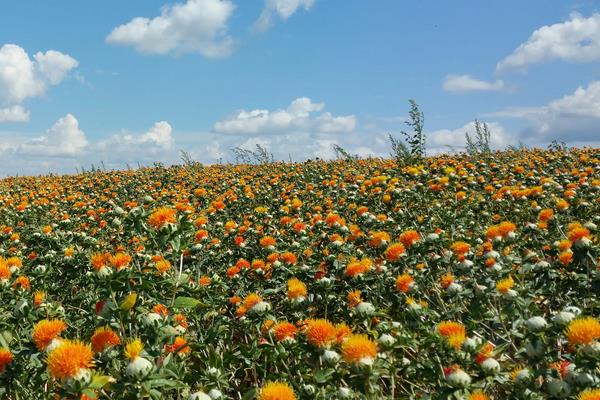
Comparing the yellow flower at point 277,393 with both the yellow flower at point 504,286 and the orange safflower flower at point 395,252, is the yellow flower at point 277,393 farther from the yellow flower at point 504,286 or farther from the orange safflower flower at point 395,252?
the orange safflower flower at point 395,252

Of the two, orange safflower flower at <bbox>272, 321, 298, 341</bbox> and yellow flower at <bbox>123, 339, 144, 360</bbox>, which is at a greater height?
yellow flower at <bbox>123, 339, 144, 360</bbox>

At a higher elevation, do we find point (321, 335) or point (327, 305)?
point (321, 335)

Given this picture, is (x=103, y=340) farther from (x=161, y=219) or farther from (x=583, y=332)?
(x=583, y=332)

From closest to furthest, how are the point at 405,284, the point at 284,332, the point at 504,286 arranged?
the point at 284,332
the point at 504,286
the point at 405,284

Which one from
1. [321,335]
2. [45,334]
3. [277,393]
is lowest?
[277,393]

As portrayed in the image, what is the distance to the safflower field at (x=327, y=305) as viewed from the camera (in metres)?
2.12

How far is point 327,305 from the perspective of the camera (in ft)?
12.0

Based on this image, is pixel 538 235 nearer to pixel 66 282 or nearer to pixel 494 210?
pixel 494 210

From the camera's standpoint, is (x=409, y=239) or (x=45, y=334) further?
(x=409, y=239)

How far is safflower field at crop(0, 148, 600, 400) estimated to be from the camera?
2.12m

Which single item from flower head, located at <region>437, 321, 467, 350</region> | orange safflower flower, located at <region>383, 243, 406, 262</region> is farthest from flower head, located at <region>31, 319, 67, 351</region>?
orange safflower flower, located at <region>383, 243, 406, 262</region>

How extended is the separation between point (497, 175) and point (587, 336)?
7.04 metres

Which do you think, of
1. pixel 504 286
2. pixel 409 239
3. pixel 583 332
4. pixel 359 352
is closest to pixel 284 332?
pixel 359 352

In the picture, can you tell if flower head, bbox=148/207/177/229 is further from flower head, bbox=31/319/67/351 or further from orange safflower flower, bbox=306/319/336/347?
orange safflower flower, bbox=306/319/336/347
